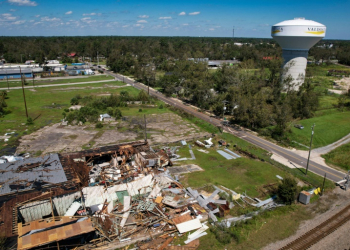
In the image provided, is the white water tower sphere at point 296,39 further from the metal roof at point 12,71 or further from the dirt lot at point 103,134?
the metal roof at point 12,71

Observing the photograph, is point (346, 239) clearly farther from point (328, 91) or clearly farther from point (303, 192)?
point (328, 91)

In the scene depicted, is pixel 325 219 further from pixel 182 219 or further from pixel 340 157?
pixel 340 157

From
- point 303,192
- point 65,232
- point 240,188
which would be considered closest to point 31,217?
point 65,232

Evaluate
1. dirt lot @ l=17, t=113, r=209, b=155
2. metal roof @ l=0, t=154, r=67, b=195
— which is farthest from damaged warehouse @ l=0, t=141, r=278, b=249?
dirt lot @ l=17, t=113, r=209, b=155

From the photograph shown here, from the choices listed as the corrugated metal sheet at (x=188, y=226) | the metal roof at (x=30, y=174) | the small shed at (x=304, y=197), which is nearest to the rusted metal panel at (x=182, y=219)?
the corrugated metal sheet at (x=188, y=226)

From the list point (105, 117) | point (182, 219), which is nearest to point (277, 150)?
point (182, 219)

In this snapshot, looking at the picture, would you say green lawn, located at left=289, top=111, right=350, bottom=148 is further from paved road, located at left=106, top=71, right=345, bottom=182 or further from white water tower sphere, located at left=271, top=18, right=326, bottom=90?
white water tower sphere, located at left=271, top=18, right=326, bottom=90
